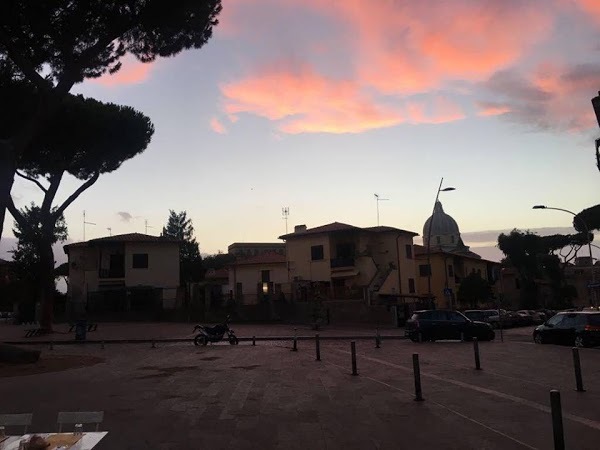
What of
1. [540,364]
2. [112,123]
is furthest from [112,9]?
[540,364]

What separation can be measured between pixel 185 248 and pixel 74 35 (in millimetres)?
67587

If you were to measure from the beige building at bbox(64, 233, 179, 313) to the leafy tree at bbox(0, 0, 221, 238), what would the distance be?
3436cm

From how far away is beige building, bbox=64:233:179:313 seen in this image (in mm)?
54406

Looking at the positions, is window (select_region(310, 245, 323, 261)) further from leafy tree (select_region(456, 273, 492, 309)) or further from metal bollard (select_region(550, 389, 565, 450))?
metal bollard (select_region(550, 389, 565, 450))

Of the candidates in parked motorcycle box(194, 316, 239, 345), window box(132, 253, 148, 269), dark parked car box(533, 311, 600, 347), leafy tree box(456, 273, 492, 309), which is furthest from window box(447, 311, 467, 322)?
window box(132, 253, 148, 269)

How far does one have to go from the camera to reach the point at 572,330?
75.6ft

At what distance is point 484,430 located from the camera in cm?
764

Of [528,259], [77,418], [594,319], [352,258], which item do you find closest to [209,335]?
[594,319]

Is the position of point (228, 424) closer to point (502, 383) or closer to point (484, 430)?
point (484, 430)

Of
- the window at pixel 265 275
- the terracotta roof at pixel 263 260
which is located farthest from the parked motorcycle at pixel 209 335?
the window at pixel 265 275

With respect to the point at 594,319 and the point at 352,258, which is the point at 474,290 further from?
the point at 594,319

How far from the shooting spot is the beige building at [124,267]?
54.4m

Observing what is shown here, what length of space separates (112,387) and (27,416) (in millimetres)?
5718

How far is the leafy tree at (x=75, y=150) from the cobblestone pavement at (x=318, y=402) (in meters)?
16.7
